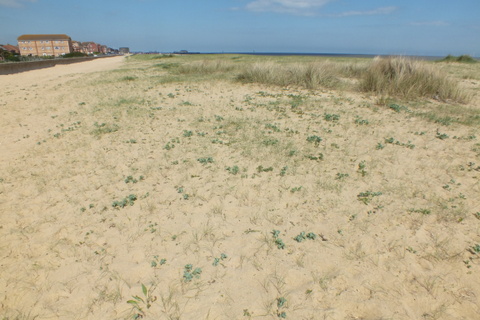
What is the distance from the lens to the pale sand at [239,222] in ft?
8.45

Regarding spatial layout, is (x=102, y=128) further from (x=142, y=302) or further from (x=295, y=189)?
(x=142, y=302)

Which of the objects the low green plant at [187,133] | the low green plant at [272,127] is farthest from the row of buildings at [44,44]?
the low green plant at [272,127]

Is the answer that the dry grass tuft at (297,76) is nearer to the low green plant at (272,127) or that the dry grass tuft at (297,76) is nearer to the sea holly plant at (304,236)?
the low green plant at (272,127)

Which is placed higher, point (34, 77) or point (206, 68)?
point (206, 68)

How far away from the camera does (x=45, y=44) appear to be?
10219 cm

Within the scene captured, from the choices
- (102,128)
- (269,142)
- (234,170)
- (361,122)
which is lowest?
(234,170)

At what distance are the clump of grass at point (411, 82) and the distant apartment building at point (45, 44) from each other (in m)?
119

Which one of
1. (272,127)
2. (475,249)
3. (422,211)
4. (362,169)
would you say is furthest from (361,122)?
(475,249)

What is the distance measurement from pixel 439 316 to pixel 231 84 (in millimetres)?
12033

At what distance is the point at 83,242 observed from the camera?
10.9 ft

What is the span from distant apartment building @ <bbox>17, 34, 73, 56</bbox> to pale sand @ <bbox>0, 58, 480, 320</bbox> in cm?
11910

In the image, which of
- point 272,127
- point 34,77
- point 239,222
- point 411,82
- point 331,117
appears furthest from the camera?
point 34,77

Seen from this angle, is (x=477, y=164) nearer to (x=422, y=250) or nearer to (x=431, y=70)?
(x=422, y=250)

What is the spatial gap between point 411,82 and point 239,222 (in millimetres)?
9835
